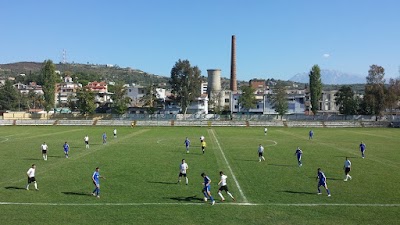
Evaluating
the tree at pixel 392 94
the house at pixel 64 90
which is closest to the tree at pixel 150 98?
the house at pixel 64 90

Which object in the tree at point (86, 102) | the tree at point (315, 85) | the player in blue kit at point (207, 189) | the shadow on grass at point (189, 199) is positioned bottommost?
the shadow on grass at point (189, 199)

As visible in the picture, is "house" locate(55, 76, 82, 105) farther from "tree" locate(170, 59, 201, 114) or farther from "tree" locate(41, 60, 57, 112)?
"tree" locate(170, 59, 201, 114)

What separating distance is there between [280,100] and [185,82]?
2631 cm

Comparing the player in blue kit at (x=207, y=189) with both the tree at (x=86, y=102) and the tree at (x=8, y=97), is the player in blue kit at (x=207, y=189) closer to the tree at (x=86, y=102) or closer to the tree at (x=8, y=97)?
the tree at (x=86, y=102)

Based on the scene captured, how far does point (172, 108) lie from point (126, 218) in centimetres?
10429

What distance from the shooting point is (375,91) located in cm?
9381

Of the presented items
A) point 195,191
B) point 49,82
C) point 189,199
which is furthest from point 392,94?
point 49,82

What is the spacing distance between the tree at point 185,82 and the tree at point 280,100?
21869 millimetres

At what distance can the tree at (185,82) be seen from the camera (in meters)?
105

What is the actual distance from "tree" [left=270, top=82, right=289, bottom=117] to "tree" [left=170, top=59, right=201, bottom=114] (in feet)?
71.7

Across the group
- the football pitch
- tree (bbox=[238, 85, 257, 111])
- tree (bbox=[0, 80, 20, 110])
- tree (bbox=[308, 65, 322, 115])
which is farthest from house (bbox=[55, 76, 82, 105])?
the football pitch

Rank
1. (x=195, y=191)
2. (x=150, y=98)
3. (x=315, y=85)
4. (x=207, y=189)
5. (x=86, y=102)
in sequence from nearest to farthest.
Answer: (x=207, y=189), (x=195, y=191), (x=86, y=102), (x=315, y=85), (x=150, y=98)

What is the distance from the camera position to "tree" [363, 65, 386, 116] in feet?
305

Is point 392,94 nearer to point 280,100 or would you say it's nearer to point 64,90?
point 280,100
